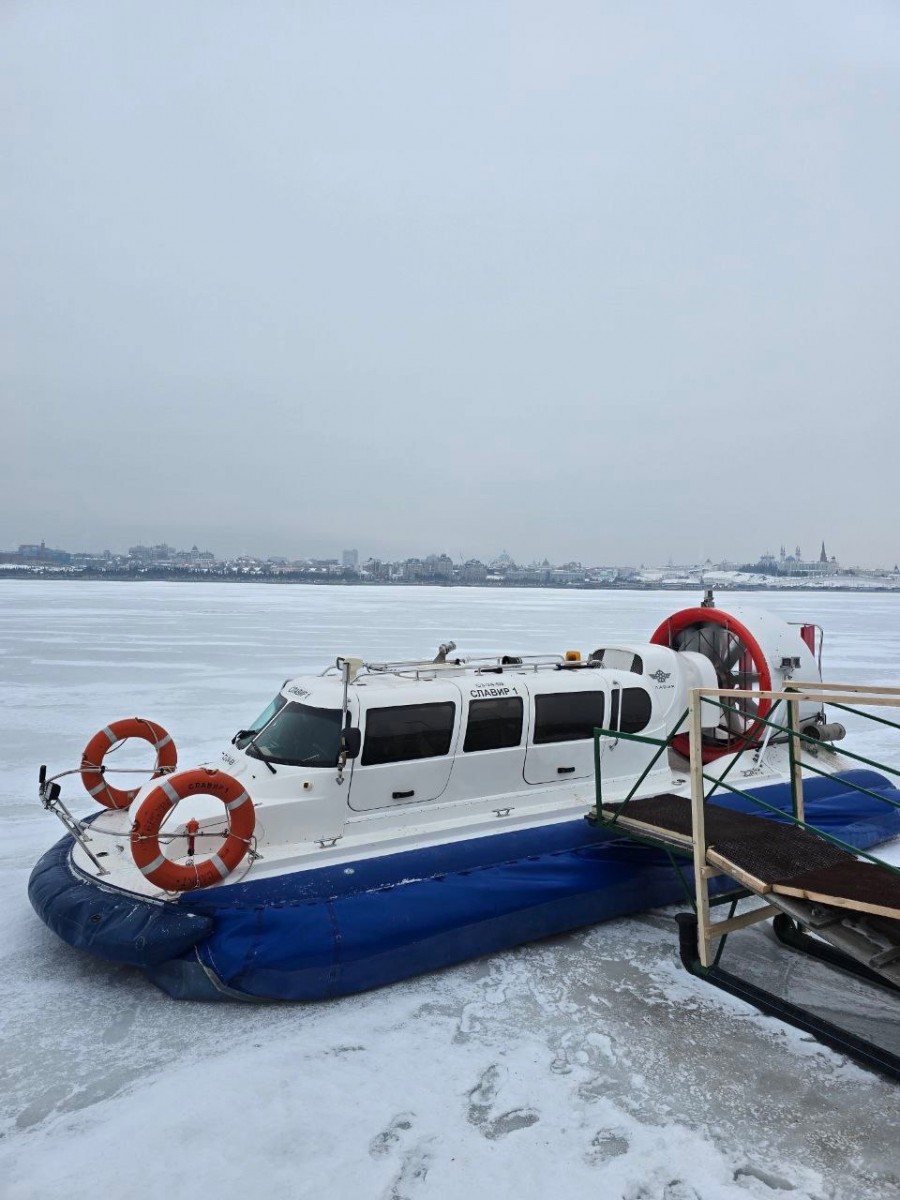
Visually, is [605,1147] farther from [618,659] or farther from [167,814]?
[618,659]

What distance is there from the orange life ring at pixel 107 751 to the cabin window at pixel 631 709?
9.71 ft

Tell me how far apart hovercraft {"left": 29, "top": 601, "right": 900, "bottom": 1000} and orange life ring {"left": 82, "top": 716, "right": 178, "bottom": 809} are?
0.01 meters

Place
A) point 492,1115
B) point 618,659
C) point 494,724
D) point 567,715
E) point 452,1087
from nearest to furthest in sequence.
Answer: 1. point 492,1115
2. point 452,1087
3. point 494,724
4. point 567,715
5. point 618,659

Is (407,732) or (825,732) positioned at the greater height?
(407,732)

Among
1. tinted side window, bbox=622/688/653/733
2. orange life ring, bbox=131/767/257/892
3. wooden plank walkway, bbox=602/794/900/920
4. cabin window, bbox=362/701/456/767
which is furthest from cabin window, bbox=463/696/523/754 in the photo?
orange life ring, bbox=131/767/257/892

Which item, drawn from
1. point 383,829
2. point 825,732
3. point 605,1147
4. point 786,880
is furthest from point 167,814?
point 825,732

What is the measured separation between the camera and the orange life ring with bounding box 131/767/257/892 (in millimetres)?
3709

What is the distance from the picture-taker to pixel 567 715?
A: 5.12 meters

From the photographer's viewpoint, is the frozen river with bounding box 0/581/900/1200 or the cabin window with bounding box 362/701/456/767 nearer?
the frozen river with bounding box 0/581/900/1200

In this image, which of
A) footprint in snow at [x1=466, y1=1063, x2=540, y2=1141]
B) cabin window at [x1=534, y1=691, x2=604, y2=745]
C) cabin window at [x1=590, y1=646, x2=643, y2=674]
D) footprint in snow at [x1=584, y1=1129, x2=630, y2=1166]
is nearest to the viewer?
footprint in snow at [x1=584, y1=1129, x2=630, y2=1166]

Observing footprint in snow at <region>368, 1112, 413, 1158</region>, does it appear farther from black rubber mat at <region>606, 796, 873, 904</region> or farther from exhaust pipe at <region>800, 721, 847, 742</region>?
exhaust pipe at <region>800, 721, 847, 742</region>

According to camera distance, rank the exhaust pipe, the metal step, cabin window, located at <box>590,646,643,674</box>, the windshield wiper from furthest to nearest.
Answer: the exhaust pipe < cabin window, located at <box>590,646,643,674</box> < the windshield wiper < the metal step

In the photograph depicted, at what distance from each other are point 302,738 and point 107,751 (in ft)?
4.51

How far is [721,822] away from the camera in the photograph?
14.0 ft
